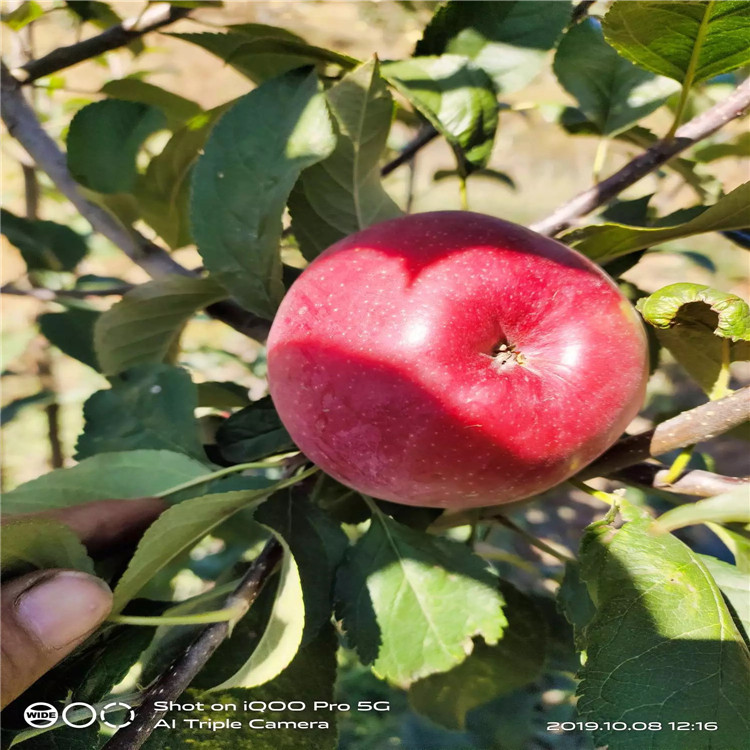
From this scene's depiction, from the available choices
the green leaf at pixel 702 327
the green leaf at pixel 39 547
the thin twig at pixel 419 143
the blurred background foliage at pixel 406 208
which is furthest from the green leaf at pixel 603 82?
the green leaf at pixel 39 547

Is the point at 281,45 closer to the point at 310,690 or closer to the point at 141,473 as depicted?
the point at 141,473

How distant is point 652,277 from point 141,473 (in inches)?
105

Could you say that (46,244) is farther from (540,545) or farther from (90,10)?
(540,545)

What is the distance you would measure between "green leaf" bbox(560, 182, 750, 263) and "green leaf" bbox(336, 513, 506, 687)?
280 mm

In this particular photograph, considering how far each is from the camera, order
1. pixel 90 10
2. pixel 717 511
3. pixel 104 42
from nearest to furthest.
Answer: pixel 717 511, pixel 104 42, pixel 90 10

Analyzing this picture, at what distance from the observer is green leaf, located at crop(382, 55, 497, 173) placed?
57 cm

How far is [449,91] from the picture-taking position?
1.89 feet

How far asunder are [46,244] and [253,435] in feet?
1.67

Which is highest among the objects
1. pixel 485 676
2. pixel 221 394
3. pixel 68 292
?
pixel 68 292

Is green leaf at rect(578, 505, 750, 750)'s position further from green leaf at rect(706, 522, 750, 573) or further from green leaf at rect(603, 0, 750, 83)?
green leaf at rect(603, 0, 750, 83)

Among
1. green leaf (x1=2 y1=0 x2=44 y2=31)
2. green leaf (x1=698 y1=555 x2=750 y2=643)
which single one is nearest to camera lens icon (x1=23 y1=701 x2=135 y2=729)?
green leaf (x1=698 y1=555 x2=750 y2=643)

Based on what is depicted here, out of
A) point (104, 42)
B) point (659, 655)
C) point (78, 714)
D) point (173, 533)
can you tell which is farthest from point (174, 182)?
point (659, 655)

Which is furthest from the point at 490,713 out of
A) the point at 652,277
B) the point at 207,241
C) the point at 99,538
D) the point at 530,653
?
the point at 652,277

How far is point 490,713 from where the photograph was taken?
0.62 m
